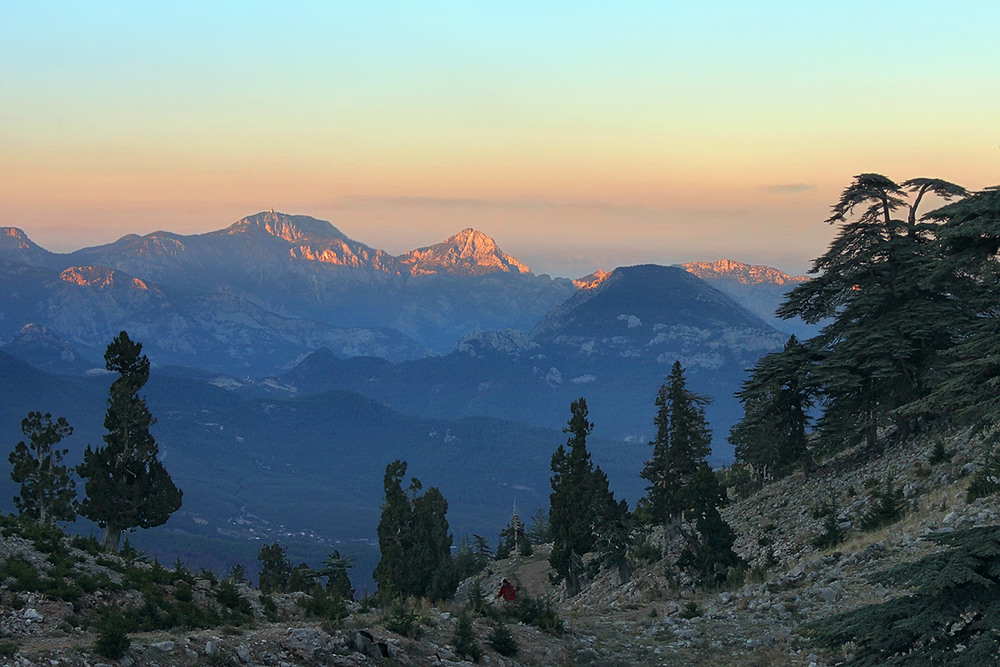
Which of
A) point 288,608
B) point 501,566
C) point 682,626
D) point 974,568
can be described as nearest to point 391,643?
point 288,608

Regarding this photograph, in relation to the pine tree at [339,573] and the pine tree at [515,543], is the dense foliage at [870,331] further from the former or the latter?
the pine tree at [515,543]

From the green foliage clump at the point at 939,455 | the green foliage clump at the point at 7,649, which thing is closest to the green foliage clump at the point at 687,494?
the green foliage clump at the point at 939,455

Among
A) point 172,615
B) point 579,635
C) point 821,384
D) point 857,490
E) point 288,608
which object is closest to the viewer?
point 172,615

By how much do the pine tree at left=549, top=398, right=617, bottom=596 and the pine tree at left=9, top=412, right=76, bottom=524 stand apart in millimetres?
27333

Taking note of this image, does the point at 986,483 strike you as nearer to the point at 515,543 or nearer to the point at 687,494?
the point at 687,494

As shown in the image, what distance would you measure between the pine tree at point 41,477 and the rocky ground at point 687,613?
96.0 feet

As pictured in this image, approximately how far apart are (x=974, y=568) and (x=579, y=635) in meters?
14.5

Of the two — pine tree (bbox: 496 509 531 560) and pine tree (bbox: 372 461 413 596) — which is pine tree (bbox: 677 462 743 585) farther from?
pine tree (bbox: 496 509 531 560)

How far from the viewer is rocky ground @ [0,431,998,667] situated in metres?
18.9

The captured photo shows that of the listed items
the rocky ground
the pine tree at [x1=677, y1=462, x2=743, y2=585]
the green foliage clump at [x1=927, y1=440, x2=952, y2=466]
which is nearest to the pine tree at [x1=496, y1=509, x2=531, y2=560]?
the rocky ground

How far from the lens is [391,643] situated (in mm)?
21688

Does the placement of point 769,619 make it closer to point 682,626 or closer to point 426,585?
point 682,626

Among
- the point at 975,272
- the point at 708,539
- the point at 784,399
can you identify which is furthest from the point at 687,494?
the point at 975,272

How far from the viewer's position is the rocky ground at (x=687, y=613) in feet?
61.9
